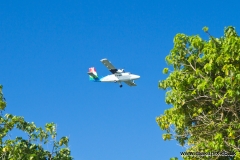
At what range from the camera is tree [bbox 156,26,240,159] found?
46.9 feet

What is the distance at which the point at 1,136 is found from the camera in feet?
68.3

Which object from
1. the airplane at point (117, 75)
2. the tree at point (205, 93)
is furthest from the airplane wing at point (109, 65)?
the tree at point (205, 93)

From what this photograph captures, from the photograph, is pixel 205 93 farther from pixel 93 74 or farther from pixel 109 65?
pixel 93 74

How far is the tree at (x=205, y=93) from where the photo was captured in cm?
1428

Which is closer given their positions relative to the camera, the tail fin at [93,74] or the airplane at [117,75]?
the airplane at [117,75]

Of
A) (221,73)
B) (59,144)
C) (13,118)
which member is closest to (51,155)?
(59,144)

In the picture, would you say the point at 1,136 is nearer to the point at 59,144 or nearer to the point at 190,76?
the point at 59,144

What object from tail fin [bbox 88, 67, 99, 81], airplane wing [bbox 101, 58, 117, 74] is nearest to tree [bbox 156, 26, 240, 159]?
airplane wing [bbox 101, 58, 117, 74]

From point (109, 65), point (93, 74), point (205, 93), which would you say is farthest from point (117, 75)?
point (205, 93)

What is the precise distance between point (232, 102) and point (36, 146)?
13001 millimetres

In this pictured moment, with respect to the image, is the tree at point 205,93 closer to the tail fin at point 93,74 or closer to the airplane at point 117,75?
the airplane at point 117,75

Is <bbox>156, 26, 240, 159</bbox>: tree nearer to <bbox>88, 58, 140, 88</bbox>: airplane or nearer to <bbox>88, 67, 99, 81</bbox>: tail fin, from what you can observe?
<bbox>88, 58, 140, 88</bbox>: airplane

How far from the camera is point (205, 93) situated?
50.1ft

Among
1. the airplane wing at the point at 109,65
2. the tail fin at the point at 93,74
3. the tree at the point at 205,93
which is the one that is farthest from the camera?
the tail fin at the point at 93,74
